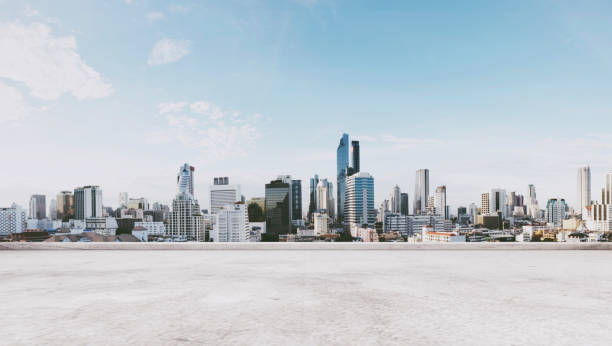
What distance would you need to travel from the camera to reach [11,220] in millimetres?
141500

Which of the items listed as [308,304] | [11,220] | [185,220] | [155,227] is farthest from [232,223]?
[308,304]

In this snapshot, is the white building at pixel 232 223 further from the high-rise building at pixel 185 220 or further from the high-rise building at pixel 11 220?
the high-rise building at pixel 11 220

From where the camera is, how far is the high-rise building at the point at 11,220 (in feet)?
456

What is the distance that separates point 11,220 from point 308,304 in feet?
600

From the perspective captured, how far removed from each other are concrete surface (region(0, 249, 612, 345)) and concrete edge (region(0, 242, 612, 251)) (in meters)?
2.83

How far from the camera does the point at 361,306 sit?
370 cm

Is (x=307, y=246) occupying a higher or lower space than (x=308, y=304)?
lower

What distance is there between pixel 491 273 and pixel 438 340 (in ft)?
11.5

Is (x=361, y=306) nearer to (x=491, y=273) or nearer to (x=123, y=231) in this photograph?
(x=491, y=273)

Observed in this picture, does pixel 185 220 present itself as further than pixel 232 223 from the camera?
Yes

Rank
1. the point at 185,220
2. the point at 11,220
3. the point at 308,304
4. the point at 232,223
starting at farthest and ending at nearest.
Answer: the point at 185,220 < the point at 11,220 < the point at 232,223 < the point at 308,304

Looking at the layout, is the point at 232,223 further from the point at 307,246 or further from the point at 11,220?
the point at 307,246

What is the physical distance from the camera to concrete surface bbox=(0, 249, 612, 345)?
9.45 ft

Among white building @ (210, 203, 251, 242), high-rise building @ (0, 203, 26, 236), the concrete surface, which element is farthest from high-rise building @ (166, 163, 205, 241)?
the concrete surface
